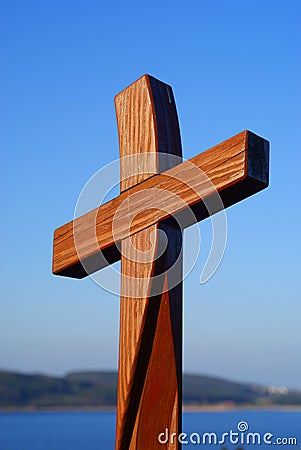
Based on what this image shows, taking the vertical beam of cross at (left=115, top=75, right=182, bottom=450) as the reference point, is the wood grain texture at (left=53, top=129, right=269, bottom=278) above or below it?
above

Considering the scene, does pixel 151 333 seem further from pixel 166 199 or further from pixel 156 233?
pixel 166 199

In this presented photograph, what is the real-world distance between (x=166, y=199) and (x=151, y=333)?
45 centimetres

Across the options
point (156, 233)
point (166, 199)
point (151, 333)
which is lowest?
point (151, 333)

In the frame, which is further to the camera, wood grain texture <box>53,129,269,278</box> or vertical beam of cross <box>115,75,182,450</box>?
vertical beam of cross <box>115,75,182,450</box>

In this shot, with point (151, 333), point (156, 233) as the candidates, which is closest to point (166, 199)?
point (156, 233)

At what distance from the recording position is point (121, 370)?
7.27 feet

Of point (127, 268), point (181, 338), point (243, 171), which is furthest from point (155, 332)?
point (243, 171)

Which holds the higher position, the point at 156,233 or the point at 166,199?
the point at 166,199

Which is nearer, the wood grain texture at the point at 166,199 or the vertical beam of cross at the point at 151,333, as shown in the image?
the wood grain texture at the point at 166,199

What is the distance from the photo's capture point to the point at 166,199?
7.06 ft

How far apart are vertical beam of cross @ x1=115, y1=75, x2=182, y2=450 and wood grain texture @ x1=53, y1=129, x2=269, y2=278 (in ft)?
0.20

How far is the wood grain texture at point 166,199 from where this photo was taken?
1.94 meters

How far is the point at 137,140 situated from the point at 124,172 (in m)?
0.13

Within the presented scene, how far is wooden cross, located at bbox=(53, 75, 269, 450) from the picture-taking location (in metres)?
2.00
